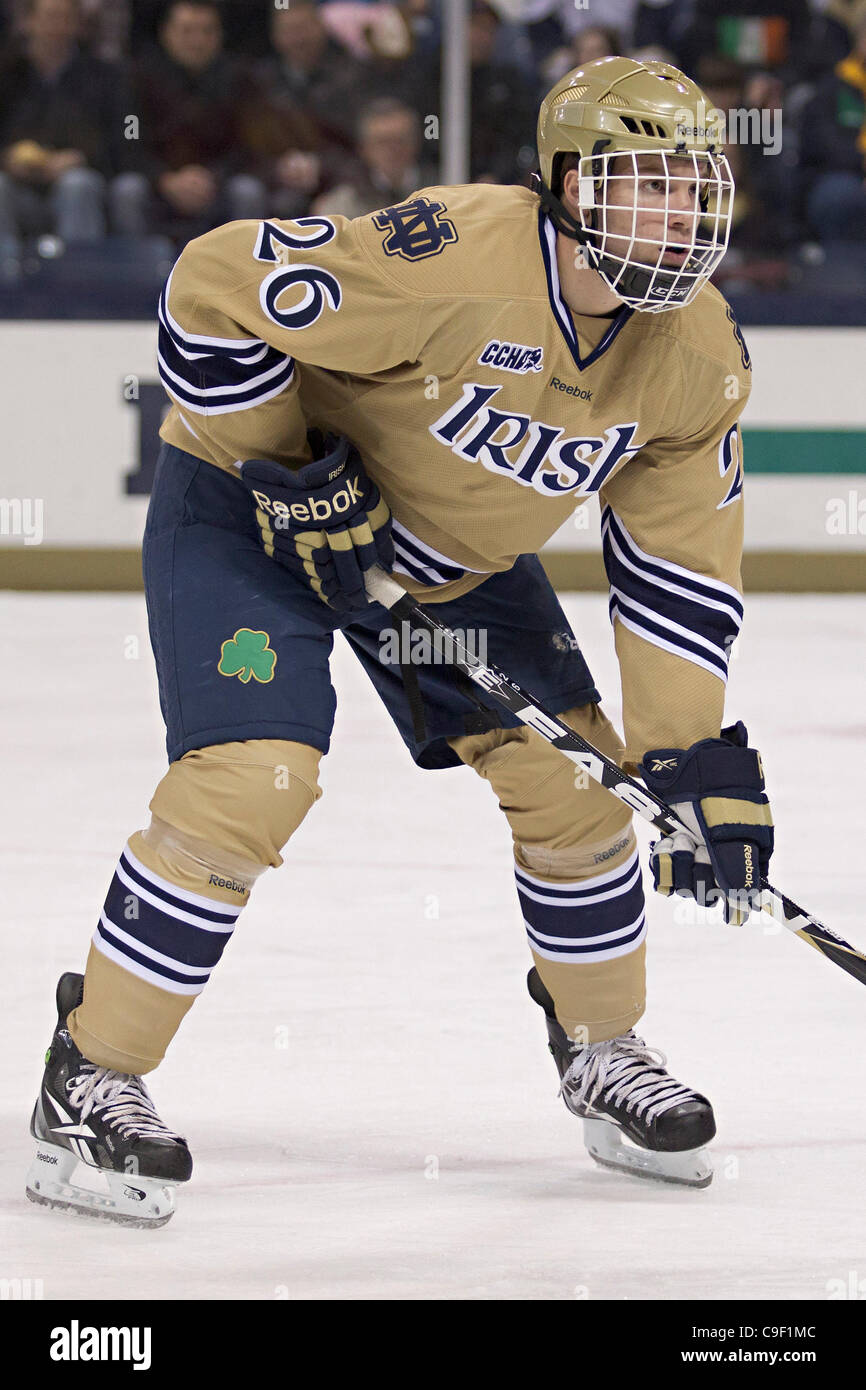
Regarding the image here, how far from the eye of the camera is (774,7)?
6.87 m

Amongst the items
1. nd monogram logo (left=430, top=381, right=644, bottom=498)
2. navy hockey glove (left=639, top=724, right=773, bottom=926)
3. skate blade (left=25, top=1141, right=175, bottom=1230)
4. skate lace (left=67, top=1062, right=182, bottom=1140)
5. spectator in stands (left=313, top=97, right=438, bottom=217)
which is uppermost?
spectator in stands (left=313, top=97, right=438, bottom=217)

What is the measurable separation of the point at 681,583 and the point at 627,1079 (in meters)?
0.54

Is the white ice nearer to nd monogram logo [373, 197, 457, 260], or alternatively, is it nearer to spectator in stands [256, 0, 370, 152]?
nd monogram logo [373, 197, 457, 260]

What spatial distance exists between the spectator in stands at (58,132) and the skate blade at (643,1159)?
4.87m

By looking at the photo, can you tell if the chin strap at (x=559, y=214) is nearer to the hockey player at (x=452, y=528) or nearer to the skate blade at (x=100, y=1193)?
the hockey player at (x=452, y=528)

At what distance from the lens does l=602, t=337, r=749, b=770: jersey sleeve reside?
2.16 metres

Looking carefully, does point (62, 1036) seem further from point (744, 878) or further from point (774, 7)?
point (774, 7)

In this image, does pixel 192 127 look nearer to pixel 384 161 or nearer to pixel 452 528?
pixel 384 161

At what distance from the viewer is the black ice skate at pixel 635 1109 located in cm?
216

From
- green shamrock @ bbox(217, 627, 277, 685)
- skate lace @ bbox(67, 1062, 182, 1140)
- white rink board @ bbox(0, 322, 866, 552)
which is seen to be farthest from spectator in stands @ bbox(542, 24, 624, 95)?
skate lace @ bbox(67, 1062, 182, 1140)

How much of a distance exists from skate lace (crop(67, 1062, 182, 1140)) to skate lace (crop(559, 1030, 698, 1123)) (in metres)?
0.47
